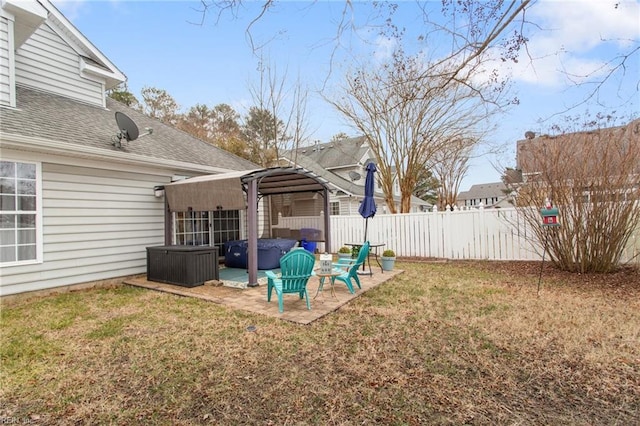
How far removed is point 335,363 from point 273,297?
2733mm

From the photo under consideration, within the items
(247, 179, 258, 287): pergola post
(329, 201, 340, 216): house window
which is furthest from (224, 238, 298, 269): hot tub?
(329, 201, 340, 216): house window

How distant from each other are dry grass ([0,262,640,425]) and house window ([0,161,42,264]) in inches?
41.0

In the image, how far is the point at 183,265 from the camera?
266 inches

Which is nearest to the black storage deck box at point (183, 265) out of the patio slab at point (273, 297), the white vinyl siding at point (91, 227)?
the patio slab at point (273, 297)

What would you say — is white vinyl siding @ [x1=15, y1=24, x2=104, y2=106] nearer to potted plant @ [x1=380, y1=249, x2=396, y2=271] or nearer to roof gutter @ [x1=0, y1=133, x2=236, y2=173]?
roof gutter @ [x1=0, y1=133, x2=236, y2=173]

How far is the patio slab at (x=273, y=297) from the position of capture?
16.3 ft

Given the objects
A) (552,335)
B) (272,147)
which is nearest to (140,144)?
(552,335)

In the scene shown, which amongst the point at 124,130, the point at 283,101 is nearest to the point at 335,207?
the point at 283,101

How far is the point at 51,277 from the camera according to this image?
617 cm

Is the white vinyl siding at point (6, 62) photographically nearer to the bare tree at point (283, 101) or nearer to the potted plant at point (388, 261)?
the potted plant at point (388, 261)

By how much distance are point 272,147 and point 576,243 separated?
17.0 metres

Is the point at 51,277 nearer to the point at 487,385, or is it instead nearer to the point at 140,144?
the point at 140,144

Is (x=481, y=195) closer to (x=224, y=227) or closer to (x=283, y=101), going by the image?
(x=283, y=101)

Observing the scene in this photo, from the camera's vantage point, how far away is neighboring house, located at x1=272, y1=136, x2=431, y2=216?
18011 millimetres
